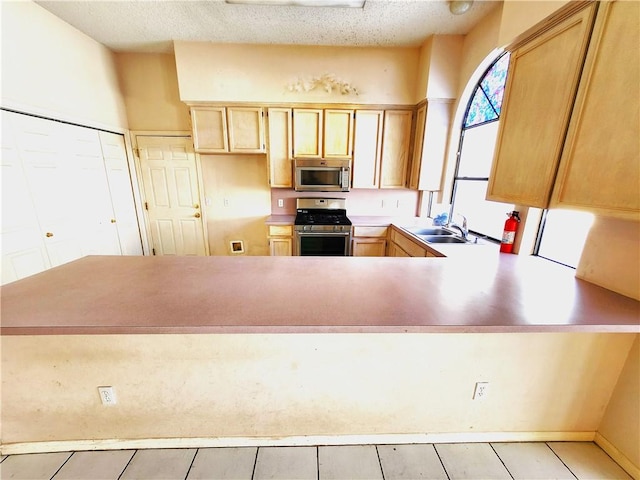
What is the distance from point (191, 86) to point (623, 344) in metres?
4.28

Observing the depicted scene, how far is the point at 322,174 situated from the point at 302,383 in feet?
8.28

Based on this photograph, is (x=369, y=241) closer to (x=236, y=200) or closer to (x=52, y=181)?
(x=236, y=200)

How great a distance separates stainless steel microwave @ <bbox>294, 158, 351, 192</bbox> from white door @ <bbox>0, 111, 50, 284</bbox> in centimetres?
252

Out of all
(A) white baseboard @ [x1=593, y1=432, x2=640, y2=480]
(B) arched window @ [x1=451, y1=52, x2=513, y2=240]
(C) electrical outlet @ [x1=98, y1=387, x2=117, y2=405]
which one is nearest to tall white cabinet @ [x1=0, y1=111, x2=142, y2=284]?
(C) electrical outlet @ [x1=98, y1=387, x2=117, y2=405]

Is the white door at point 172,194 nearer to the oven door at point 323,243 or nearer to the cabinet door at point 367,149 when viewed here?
the oven door at point 323,243

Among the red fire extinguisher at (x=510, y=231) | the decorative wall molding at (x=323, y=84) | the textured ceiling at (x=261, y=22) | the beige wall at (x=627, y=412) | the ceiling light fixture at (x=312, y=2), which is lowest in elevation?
the beige wall at (x=627, y=412)

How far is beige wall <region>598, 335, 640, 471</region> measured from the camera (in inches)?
49.0

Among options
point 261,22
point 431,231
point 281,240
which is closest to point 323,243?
Result: point 281,240

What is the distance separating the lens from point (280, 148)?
126 inches

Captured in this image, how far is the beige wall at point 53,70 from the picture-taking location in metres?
2.06

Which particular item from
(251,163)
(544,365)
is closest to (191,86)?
(251,163)

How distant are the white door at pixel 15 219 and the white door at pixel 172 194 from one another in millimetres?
1445

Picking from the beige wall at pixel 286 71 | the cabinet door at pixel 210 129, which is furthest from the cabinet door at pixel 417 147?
the cabinet door at pixel 210 129

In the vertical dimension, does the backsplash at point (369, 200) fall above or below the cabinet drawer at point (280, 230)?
above
